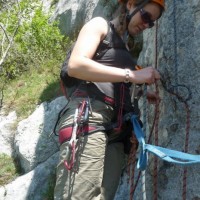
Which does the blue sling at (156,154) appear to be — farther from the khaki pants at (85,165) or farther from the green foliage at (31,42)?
the green foliage at (31,42)

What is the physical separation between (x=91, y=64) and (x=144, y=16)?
2.05ft

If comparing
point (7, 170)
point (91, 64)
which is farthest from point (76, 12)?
point (91, 64)

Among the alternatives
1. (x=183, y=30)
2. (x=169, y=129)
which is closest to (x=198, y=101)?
(x=169, y=129)

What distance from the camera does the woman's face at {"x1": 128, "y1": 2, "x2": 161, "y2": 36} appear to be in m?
2.96

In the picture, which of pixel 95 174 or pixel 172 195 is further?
pixel 172 195

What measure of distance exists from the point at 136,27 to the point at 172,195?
1334 mm

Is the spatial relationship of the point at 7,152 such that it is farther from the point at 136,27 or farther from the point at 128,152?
the point at 136,27

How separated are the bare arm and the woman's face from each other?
313 mm

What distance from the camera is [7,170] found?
25.3 feet

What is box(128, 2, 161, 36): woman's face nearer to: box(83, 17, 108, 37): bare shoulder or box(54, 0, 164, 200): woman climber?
box(54, 0, 164, 200): woman climber

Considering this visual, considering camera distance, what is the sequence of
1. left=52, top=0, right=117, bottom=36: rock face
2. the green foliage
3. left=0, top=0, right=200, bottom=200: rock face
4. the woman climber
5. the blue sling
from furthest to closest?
the green foliage
left=52, top=0, right=117, bottom=36: rock face
left=0, top=0, right=200, bottom=200: rock face
the woman climber
the blue sling

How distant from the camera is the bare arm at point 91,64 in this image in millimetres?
2654

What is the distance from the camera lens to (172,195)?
3.23 m

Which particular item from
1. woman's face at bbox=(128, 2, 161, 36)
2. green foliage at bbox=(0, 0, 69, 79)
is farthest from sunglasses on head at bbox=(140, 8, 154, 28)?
green foliage at bbox=(0, 0, 69, 79)
